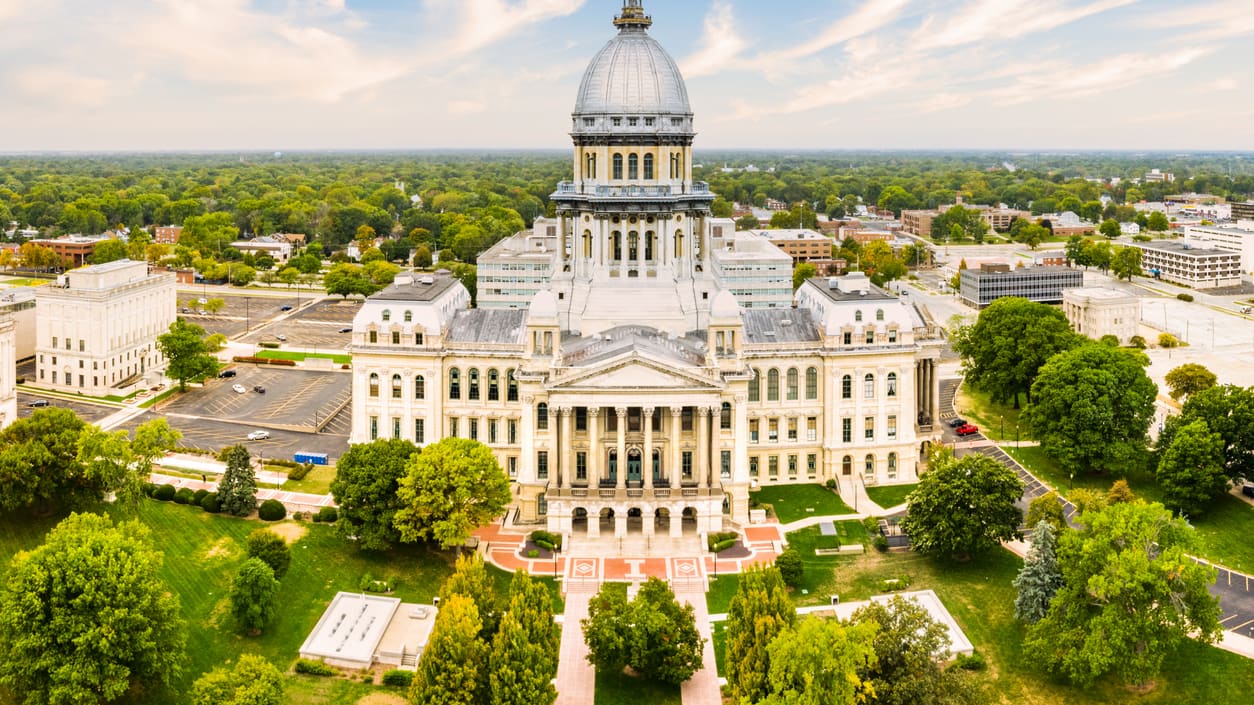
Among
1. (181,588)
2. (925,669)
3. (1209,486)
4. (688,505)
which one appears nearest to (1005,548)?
(1209,486)

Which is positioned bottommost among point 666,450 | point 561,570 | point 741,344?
point 561,570

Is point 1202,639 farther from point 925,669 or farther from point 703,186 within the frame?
point 703,186

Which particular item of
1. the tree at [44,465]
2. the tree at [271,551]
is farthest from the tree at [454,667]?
the tree at [44,465]

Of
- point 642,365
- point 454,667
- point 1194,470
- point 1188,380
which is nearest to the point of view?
point 454,667

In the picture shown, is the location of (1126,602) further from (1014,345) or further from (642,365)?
(1014,345)

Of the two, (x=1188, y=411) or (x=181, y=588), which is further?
(x=1188, y=411)

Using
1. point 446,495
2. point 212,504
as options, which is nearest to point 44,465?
point 212,504
